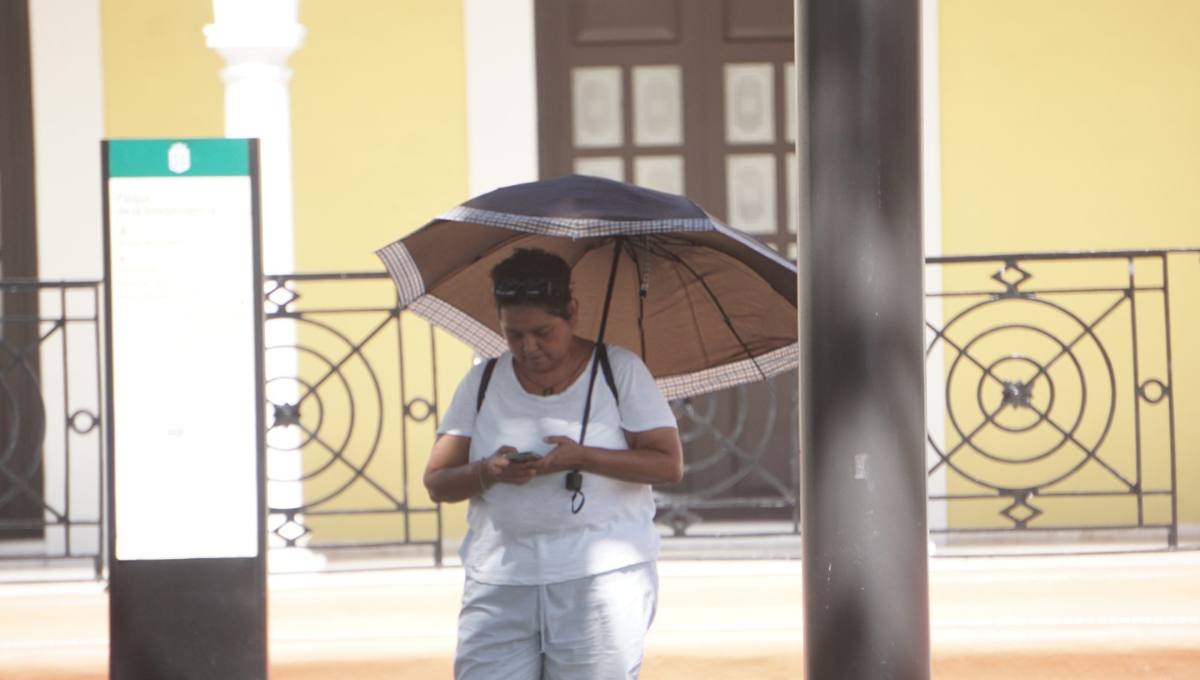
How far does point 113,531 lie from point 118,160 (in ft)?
3.52

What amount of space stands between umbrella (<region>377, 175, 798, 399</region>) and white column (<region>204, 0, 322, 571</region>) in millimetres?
3236

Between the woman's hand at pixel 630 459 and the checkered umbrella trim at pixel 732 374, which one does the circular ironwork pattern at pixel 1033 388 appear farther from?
the woman's hand at pixel 630 459

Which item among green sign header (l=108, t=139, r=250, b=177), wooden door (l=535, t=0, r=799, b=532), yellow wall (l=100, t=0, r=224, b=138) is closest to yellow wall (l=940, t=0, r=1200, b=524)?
wooden door (l=535, t=0, r=799, b=532)

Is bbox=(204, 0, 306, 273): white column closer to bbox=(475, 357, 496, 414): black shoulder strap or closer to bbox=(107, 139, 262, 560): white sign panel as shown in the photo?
bbox=(107, 139, 262, 560): white sign panel

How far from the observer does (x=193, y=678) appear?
13.3 ft

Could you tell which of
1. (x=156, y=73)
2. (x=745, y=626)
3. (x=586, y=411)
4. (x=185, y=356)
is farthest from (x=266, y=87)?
(x=586, y=411)

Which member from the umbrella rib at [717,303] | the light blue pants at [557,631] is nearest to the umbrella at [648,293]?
the umbrella rib at [717,303]

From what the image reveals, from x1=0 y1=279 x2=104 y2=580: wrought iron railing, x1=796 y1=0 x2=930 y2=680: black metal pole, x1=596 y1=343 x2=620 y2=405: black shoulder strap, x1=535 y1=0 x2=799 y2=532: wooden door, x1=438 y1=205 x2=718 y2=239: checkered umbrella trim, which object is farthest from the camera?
x1=535 y1=0 x2=799 y2=532: wooden door

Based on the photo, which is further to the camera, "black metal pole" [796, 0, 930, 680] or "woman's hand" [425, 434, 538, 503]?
"woman's hand" [425, 434, 538, 503]

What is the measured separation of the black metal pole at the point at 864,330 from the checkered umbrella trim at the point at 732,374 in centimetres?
131

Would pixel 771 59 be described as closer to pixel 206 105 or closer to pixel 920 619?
pixel 206 105

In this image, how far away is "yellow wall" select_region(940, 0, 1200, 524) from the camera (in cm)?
779

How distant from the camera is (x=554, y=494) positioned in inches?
123

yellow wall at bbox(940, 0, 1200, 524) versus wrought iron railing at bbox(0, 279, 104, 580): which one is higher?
yellow wall at bbox(940, 0, 1200, 524)
